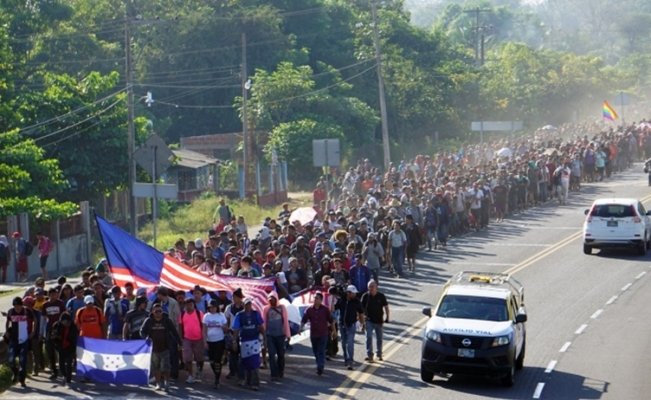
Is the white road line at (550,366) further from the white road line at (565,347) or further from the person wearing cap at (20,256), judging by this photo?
the person wearing cap at (20,256)

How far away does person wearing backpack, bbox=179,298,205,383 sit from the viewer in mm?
23312

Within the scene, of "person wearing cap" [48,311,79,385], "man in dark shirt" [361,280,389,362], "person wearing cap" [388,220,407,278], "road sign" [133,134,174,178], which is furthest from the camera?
"person wearing cap" [388,220,407,278]

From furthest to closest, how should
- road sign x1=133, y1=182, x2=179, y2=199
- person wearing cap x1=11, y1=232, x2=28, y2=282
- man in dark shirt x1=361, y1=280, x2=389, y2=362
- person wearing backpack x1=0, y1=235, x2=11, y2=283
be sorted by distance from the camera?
1. person wearing cap x1=11, y1=232, x2=28, y2=282
2. person wearing backpack x1=0, y1=235, x2=11, y2=283
3. road sign x1=133, y1=182, x2=179, y2=199
4. man in dark shirt x1=361, y1=280, x2=389, y2=362

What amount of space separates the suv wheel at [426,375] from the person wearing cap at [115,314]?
199 inches

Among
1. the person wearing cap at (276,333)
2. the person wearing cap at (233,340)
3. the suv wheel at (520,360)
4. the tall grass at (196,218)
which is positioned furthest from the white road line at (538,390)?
the tall grass at (196,218)

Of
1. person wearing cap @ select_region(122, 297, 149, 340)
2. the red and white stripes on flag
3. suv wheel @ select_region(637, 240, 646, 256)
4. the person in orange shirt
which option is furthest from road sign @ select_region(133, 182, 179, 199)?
suv wheel @ select_region(637, 240, 646, 256)

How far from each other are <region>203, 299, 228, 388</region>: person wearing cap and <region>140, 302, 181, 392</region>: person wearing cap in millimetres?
515

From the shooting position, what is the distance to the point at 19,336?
23.2m

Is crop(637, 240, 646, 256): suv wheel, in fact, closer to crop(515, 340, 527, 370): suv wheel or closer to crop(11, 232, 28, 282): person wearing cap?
crop(515, 340, 527, 370): suv wheel

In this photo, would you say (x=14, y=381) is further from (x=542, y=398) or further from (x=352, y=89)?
(x=352, y=89)

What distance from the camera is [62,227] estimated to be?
4284 cm

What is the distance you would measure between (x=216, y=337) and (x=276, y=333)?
1.02 meters

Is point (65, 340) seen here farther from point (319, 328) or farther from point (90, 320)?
point (319, 328)

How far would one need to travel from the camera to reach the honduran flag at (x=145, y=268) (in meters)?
24.8
